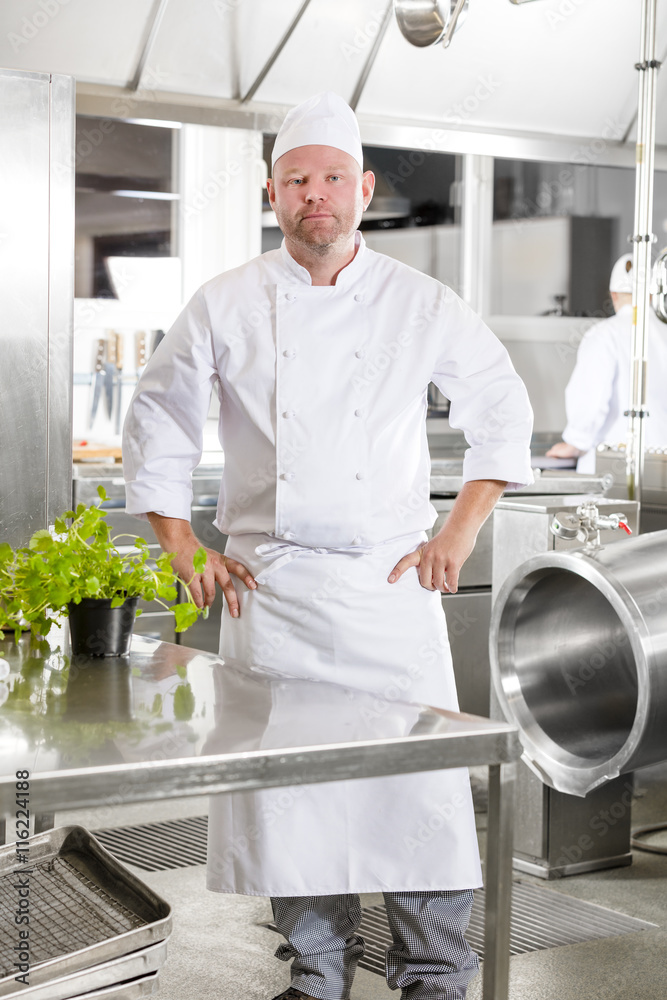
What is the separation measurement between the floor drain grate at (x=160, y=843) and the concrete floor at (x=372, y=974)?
7 centimetres

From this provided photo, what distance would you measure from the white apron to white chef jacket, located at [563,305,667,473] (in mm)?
2959

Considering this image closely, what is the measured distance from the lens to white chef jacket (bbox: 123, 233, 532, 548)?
1862 mm

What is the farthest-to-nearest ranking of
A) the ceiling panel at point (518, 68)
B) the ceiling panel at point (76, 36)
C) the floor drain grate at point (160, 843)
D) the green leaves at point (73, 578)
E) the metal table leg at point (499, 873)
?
the ceiling panel at point (518, 68)
the ceiling panel at point (76, 36)
the floor drain grate at point (160, 843)
the green leaves at point (73, 578)
the metal table leg at point (499, 873)

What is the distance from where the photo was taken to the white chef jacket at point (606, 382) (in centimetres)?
464

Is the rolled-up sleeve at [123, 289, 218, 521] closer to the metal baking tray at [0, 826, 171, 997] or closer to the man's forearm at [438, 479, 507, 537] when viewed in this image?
the man's forearm at [438, 479, 507, 537]

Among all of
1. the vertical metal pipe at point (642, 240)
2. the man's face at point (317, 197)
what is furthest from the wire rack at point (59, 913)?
the vertical metal pipe at point (642, 240)

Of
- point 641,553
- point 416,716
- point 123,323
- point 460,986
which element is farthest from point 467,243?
point 416,716

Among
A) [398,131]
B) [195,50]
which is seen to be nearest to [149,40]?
[195,50]

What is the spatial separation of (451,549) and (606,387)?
9.86 feet

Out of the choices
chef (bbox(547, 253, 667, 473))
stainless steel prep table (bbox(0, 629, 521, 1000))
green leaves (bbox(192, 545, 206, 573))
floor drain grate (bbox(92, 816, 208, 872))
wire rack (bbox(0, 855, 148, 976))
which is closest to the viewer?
stainless steel prep table (bbox(0, 629, 521, 1000))

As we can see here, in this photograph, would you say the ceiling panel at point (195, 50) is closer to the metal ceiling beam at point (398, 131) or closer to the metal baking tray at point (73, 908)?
the metal ceiling beam at point (398, 131)

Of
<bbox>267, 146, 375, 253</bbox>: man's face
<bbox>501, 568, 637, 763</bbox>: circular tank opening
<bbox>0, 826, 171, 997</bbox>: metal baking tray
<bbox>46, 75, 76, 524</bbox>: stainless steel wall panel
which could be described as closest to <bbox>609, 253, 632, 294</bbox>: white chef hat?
<bbox>501, 568, 637, 763</bbox>: circular tank opening

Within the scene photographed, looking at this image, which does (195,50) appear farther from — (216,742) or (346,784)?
(216,742)

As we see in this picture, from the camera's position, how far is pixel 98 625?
4.68 feet
